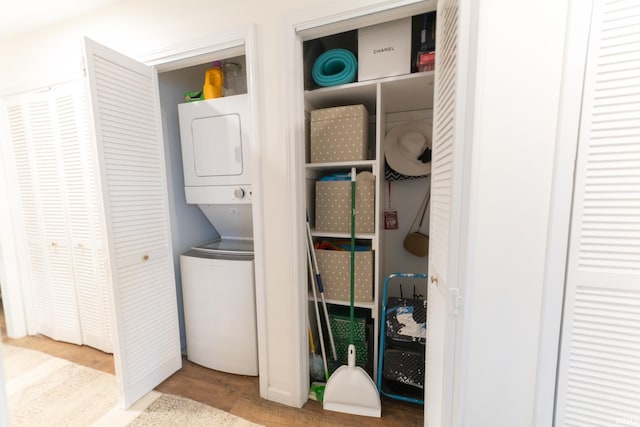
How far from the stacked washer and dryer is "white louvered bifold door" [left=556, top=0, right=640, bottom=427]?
157 centimetres

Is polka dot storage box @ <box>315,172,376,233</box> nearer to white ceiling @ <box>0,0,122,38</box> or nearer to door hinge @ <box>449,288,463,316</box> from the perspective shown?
door hinge @ <box>449,288,463,316</box>

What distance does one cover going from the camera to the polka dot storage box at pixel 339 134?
1.49 metres

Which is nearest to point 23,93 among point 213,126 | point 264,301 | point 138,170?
point 138,170

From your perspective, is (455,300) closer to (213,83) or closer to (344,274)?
(344,274)

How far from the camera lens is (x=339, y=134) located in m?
1.52

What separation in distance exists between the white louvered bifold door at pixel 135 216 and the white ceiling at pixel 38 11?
60 centimetres

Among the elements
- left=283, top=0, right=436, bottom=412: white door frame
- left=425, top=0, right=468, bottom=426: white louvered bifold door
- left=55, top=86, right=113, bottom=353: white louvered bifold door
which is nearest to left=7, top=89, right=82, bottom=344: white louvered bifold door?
left=55, top=86, right=113, bottom=353: white louvered bifold door

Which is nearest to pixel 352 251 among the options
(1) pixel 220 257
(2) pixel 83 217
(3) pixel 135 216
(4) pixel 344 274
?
(4) pixel 344 274

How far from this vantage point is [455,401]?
85 centimetres

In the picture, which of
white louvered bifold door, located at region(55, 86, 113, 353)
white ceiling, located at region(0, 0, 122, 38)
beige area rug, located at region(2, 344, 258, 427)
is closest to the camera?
beige area rug, located at region(2, 344, 258, 427)

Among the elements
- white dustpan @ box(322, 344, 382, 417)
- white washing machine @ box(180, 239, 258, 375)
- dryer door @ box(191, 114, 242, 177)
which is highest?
dryer door @ box(191, 114, 242, 177)

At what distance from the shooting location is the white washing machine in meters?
1.73

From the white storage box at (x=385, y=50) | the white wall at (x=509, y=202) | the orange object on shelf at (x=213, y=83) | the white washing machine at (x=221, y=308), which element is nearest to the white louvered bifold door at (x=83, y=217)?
the white washing machine at (x=221, y=308)

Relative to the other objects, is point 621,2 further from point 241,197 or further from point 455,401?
point 241,197
